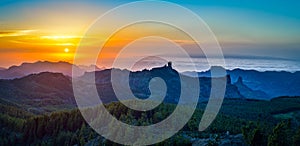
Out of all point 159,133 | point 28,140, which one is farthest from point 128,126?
point 28,140

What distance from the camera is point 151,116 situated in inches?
3647

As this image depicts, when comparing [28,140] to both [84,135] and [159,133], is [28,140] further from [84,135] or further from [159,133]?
[159,133]

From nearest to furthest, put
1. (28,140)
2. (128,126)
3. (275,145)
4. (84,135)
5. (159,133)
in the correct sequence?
(275,145) → (159,133) → (128,126) → (84,135) → (28,140)

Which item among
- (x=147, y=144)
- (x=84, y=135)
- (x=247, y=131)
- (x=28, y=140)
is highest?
(x=247, y=131)

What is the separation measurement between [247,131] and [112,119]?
54037 millimetres

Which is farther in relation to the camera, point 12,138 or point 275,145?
point 12,138

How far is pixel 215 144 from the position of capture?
49.0m

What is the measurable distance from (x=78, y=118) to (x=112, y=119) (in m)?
30.5

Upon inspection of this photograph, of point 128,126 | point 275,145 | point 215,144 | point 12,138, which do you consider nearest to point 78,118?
point 12,138

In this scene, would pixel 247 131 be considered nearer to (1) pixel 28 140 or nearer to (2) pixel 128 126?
(2) pixel 128 126

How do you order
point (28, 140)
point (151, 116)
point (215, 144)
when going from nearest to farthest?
point (215, 144) < point (151, 116) < point (28, 140)

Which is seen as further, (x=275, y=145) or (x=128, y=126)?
(x=128, y=126)

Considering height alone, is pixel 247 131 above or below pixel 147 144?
above

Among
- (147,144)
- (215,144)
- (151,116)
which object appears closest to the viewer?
(215,144)
